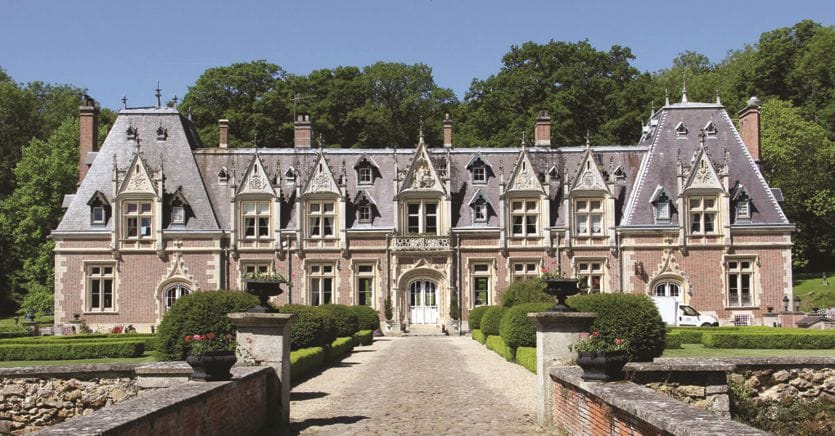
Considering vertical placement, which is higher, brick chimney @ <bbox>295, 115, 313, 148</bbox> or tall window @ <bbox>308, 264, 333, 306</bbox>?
brick chimney @ <bbox>295, 115, 313, 148</bbox>

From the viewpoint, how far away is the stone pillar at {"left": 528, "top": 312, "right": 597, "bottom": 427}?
13336 millimetres

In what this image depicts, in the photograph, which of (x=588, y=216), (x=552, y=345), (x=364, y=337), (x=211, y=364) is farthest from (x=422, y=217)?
(x=211, y=364)

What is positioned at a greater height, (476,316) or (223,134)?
(223,134)

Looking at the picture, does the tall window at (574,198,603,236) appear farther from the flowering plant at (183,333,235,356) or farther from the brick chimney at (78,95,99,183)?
the flowering plant at (183,333,235,356)

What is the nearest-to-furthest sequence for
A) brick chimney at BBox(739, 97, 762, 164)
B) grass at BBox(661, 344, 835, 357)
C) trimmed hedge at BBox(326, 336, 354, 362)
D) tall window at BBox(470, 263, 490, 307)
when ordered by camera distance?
grass at BBox(661, 344, 835, 357)
trimmed hedge at BBox(326, 336, 354, 362)
tall window at BBox(470, 263, 490, 307)
brick chimney at BBox(739, 97, 762, 164)

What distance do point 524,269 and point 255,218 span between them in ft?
41.0

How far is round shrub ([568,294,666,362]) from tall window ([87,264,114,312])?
28.5 metres

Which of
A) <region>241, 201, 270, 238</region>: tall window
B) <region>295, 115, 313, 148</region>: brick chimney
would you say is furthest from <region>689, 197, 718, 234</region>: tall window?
<region>241, 201, 270, 238</region>: tall window

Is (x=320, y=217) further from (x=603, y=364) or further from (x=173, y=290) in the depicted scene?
(x=603, y=364)

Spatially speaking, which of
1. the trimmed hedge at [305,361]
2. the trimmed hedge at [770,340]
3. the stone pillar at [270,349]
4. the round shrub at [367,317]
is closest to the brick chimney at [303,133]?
the round shrub at [367,317]

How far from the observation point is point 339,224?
141ft

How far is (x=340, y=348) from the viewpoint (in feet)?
87.6

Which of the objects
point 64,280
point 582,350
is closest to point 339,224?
point 64,280

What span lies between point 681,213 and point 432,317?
39.6 feet
